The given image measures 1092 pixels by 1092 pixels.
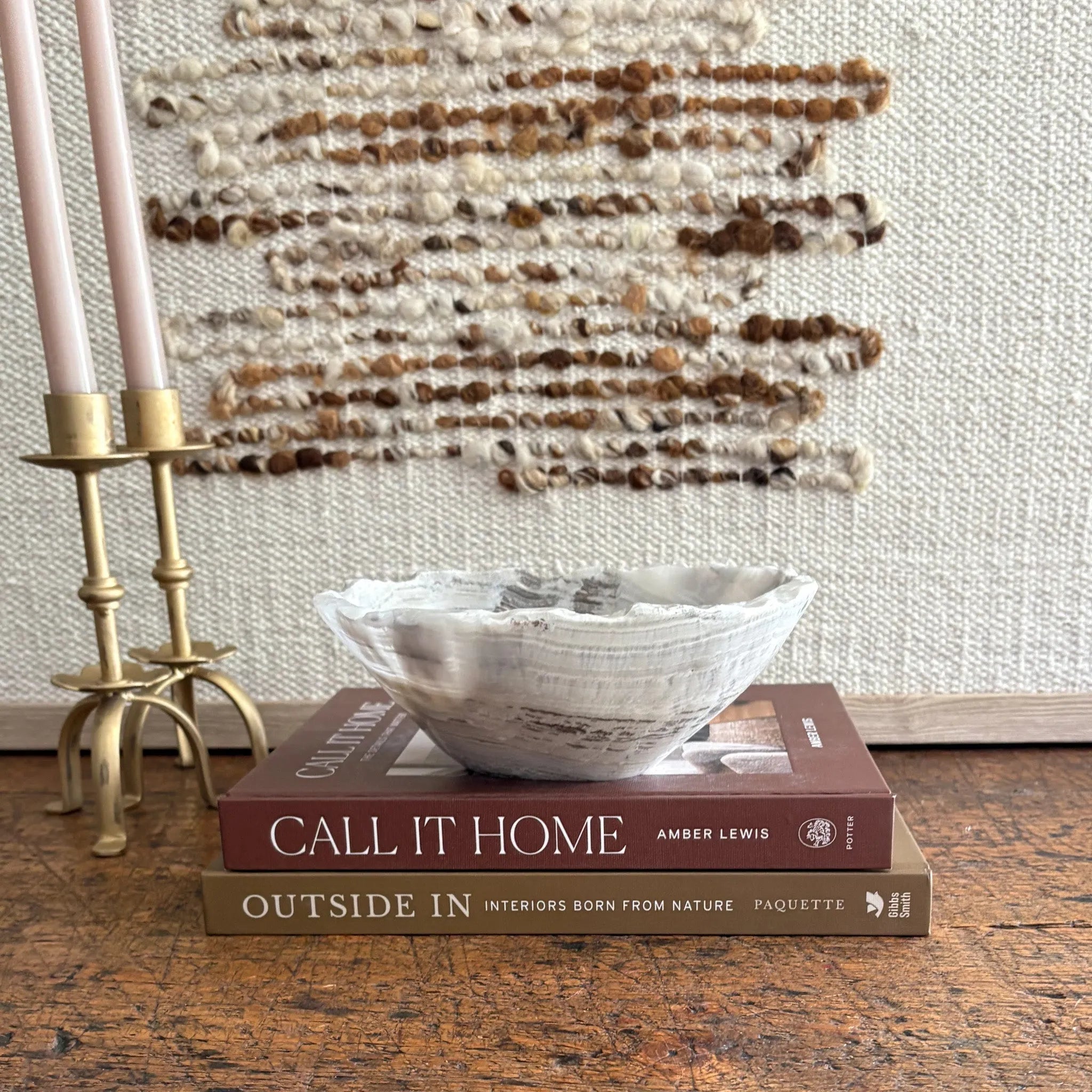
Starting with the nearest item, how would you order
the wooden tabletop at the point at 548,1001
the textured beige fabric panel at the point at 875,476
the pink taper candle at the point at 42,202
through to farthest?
the wooden tabletop at the point at 548,1001 → the pink taper candle at the point at 42,202 → the textured beige fabric panel at the point at 875,476

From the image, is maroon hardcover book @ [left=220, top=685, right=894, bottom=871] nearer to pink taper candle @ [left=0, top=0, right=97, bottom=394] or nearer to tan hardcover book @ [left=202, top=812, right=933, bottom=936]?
tan hardcover book @ [left=202, top=812, right=933, bottom=936]

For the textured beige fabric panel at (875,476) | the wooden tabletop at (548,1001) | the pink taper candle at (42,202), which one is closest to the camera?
the wooden tabletop at (548,1001)

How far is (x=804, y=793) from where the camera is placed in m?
0.40

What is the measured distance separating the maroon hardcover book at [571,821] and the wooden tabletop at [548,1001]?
0.11 ft

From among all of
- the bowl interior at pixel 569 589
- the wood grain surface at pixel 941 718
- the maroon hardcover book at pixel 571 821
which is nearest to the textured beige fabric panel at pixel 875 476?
the wood grain surface at pixel 941 718

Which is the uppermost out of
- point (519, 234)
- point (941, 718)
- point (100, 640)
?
point (519, 234)

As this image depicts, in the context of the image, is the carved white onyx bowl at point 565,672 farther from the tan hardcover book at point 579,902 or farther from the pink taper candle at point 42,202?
the pink taper candle at point 42,202

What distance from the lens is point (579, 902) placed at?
1.34ft

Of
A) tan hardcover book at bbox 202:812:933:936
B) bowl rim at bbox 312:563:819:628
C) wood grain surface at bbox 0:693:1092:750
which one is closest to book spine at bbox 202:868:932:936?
tan hardcover book at bbox 202:812:933:936

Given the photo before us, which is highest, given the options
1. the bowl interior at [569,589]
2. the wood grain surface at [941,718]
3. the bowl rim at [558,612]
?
the bowl rim at [558,612]

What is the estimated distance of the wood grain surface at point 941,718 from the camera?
627 millimetres

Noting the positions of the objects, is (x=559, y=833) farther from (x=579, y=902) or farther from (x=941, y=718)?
(x=941, y=718)

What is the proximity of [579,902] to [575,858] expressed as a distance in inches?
0.7

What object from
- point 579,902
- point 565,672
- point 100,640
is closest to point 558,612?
point 565,672
